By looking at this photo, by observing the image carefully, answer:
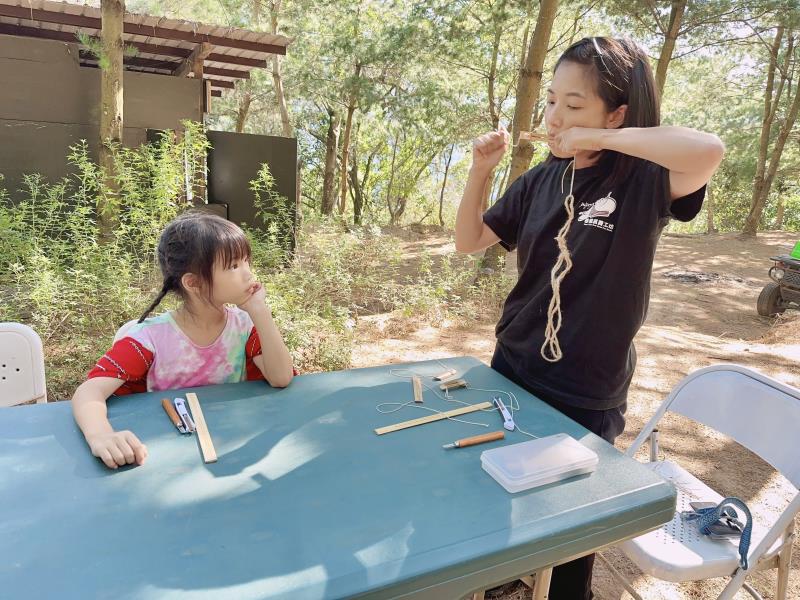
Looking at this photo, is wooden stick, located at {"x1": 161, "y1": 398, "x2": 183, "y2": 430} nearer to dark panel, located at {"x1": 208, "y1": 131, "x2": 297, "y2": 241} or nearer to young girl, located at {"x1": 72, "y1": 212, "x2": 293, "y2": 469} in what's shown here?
young girl, located at {"x1": 72, "y1": 212, "x2": 293, "y2": 469}

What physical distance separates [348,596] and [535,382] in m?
0.87

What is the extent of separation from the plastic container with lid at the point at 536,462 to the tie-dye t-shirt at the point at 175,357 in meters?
0.85

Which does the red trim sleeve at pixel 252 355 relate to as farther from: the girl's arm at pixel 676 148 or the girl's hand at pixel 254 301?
the girl's arm at pixel 676 148

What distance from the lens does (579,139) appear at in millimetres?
1258

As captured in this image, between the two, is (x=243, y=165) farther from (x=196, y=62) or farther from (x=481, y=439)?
(x=481, y=439)

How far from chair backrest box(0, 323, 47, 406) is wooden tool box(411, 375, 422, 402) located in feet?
3.85

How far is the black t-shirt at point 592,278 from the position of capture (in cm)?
130

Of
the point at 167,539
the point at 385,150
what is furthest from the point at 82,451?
the point at 385,150

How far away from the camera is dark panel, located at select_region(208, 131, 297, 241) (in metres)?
6.78

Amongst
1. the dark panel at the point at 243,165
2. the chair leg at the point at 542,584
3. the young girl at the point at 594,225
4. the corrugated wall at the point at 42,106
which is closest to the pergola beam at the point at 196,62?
the dark panel at the point at 243,165

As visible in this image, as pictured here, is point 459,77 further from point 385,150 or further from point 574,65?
point 574,65

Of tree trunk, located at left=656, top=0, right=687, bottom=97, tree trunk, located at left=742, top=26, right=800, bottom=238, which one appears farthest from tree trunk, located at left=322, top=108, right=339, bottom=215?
tree trunk, located at left=742, top=26, right=800, bottom=238

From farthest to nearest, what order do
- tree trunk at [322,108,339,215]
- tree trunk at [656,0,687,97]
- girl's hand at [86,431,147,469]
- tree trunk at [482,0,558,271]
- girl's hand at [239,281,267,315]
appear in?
tree trunk at [322,108,339,215], tree trunk at [656,0,687,97], tree trunk at [482,0,558,271], girl's hand at [239,281,267,315], girl's hand at [86,431,147,469]

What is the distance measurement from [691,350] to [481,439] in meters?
4.60
